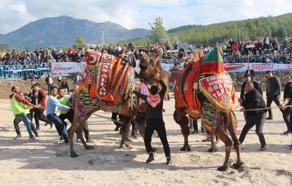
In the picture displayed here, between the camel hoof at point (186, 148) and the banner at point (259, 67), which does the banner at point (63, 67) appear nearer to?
the banner at point (259, 67)

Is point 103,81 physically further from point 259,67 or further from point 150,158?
point 259,67

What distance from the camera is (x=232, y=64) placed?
25188 millimetres

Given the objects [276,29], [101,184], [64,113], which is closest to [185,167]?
[101,184]

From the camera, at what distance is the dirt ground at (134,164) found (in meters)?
7.46

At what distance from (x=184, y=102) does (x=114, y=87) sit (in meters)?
1.60

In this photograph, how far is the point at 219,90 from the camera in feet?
25.4

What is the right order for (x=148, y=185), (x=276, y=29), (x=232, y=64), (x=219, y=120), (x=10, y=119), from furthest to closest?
1. (x=276, y=29)
2. (x=232, y=64)
3. (x=10, y=119)
4. (x=219, y=120)
5. (x=148, y=185)

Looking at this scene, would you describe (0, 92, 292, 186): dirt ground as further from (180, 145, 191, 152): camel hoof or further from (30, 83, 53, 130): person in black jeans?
(30, 83, 53, 130): person in black jeans

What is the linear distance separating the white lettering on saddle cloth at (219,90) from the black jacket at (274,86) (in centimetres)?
576

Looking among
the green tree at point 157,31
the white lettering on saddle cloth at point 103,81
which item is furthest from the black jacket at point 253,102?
the green tree at point 157,31

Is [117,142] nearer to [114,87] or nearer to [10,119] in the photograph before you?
[114,87]

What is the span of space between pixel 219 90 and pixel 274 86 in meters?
6.20

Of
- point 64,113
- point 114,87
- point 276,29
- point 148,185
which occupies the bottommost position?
point 148,185

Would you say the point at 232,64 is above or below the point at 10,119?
above
